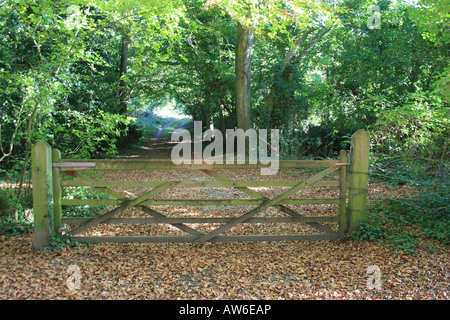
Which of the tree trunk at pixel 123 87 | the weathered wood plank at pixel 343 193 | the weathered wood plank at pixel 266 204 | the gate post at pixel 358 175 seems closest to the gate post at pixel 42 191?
the weathered wood plank at pixel 266 204

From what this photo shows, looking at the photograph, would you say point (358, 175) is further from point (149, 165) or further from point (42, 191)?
point (42, 191)

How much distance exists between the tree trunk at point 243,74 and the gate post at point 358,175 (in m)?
8.94

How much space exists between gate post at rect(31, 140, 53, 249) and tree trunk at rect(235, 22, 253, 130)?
9.83m

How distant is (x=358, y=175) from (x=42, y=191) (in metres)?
4.29

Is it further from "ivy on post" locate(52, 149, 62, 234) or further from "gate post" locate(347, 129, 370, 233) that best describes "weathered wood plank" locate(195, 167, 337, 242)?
"ivy on post" locate(52, 149, 62, 234)

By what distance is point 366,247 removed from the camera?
14.9 feet

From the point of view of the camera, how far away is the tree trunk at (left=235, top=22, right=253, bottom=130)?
12820 mm

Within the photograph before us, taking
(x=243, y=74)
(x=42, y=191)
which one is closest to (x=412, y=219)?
(x=42, y=191)

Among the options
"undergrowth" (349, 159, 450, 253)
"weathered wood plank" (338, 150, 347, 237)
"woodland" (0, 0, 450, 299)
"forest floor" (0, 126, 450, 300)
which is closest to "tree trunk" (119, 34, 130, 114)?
"woodland" (0, 0, 450, 299)

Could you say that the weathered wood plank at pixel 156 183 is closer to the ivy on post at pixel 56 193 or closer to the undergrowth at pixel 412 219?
the ivy on post at pixel 56 193

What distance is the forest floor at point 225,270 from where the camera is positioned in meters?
3.51
